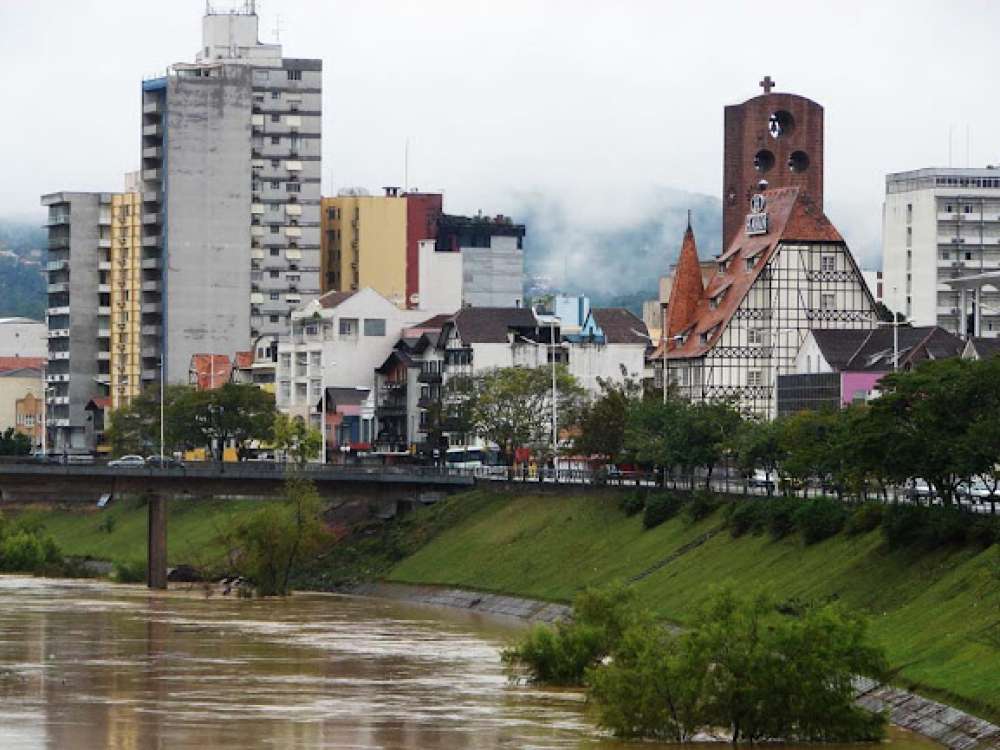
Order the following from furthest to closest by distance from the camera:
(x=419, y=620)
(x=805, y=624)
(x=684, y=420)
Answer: (x=684, y=420), (x=419, y=620), (x=805, y=624)

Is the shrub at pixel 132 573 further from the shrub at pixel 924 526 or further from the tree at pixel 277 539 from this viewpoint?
the shrub at pixel 924 526

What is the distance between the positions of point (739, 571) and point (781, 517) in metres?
4.14

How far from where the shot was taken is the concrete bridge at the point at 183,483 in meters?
166

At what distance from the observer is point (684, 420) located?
15262cm

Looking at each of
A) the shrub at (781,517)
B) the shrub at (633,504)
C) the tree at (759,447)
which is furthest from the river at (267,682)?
the tree at (759,447)

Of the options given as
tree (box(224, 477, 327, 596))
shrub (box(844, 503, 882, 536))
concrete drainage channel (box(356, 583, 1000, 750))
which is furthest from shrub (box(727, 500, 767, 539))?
concrete drainage channel (box(356, 583, 1000, 750))

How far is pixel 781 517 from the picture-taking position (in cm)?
12369

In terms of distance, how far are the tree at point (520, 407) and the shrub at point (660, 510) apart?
44966 mm

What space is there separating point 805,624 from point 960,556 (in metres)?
23.4

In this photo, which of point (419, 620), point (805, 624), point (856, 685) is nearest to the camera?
point (805, 624)

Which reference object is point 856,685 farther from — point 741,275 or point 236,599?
point 741,275

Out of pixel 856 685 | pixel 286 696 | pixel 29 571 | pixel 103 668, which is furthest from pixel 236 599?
pixel 856 685

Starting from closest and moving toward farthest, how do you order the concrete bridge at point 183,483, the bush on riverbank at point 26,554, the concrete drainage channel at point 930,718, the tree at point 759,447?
the concrete drainage channel at point 930,718, the tree at point 759,447, the concrete bridge at point 183,483, the bush on riverbank at point 26,554

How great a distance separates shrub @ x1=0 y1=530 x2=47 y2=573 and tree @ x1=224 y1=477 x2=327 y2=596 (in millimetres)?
27908
